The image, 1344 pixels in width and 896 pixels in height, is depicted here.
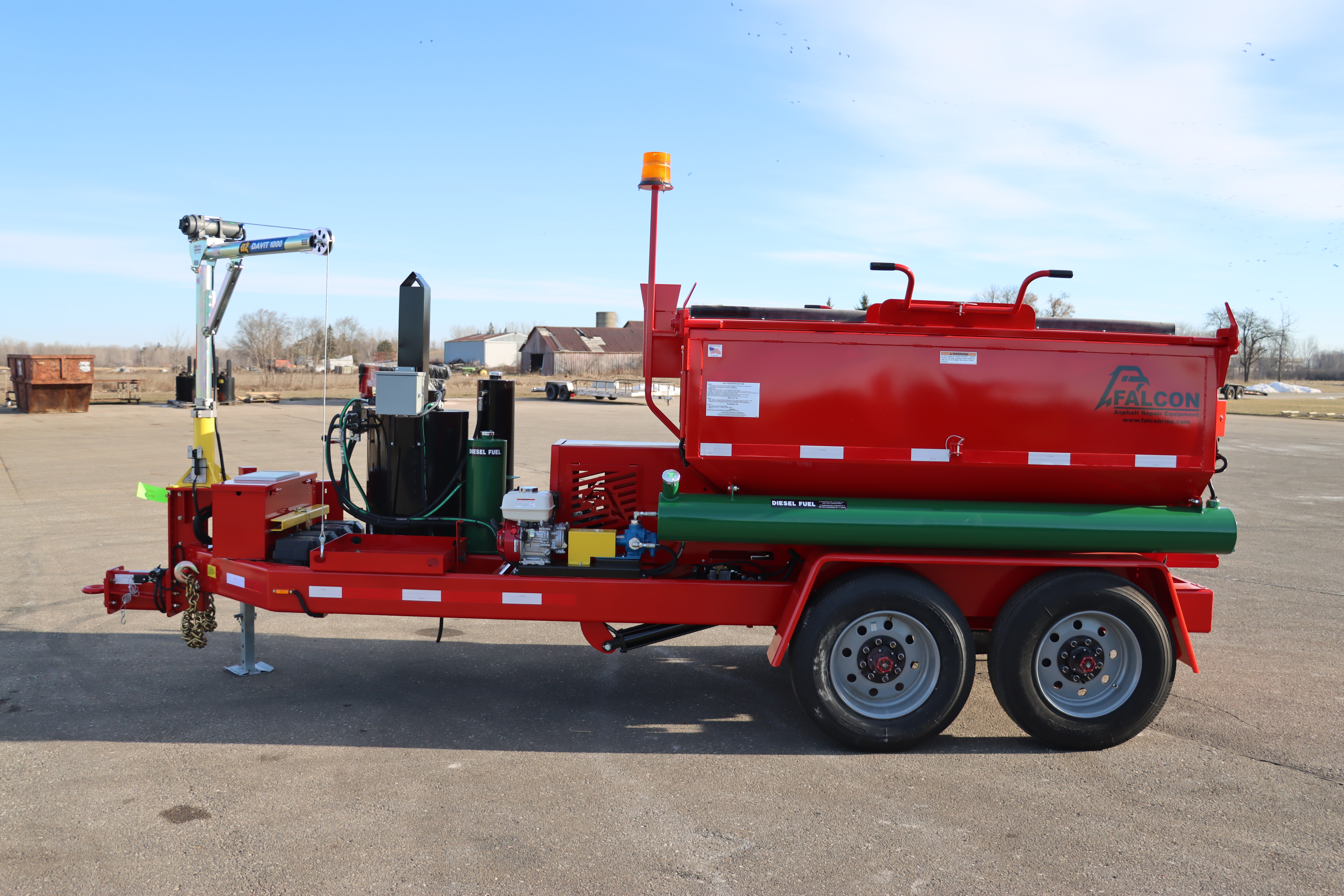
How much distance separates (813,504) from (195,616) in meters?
3.74

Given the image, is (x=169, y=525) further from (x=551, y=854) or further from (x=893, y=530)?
(x=893, y=530)

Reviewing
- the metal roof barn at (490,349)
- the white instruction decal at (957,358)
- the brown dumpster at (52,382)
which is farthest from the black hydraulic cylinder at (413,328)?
the metal roof barn at (490,349)

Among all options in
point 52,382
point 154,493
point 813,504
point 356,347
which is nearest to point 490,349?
point 356,347

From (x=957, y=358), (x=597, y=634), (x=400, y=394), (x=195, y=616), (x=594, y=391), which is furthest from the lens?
(x=594, y=391)

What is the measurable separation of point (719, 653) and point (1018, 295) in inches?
129

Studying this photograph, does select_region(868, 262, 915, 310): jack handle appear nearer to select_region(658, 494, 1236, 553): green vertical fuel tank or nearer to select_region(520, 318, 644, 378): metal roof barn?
select_region(658, 494, 1236, 553): green vertical fuel tank

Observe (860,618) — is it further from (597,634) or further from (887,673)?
(597,634)

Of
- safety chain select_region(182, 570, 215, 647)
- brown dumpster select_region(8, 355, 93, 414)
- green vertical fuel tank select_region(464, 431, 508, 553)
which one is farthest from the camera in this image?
brown dumpster select_region(8, 355, 93, 414)

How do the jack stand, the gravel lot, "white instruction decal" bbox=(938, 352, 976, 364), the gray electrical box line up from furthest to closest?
1. the jack stand
2. the gray electrical box
3. "white instruction decal" bbox=(938, 352, 976, 364)
4. the gravel lot

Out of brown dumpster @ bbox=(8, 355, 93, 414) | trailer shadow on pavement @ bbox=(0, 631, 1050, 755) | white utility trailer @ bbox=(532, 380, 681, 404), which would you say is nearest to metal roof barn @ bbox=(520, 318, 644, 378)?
white utility trailer @ bbox=(532, 380, 681, 404)

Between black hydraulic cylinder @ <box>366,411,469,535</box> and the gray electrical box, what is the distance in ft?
0.29

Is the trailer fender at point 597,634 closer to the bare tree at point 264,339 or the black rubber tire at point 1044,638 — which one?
the black rubber tire at point 1044,638

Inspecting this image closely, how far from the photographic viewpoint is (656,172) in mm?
4988

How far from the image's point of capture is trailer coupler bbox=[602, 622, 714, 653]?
521cm
